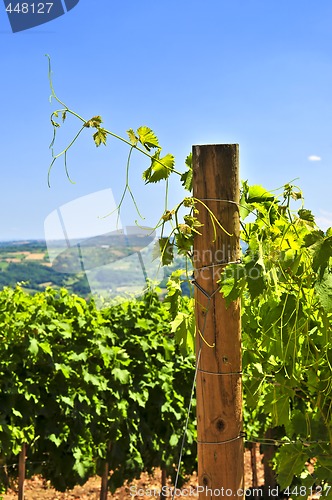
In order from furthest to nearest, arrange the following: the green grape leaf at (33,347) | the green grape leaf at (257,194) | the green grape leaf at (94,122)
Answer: the green grape leaf at (33,347)
the green grape leaf at (257,194)
the green grape leaf at (94,122)

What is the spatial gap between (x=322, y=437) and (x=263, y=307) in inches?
24.7

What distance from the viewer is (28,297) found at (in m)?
5.81

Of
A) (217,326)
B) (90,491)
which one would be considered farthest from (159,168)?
(90,491)

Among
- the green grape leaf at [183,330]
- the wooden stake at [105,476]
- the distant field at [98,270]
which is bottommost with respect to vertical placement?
the wooden stake at [105,476]

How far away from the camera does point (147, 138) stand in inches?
110

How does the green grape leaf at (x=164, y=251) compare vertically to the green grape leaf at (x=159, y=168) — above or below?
below

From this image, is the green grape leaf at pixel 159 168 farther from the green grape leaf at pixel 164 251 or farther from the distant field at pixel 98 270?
the distant field at pixel 98 270

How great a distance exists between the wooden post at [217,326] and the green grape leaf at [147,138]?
0.17 metres

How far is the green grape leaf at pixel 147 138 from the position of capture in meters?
2.76

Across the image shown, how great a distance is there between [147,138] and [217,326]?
2.71ft

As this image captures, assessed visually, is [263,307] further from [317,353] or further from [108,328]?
[108,328]

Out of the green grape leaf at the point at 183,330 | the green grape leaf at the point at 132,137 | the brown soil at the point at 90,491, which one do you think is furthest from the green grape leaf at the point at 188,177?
the brown soil at the point at 90,491

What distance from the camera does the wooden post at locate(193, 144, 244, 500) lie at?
2.79 m

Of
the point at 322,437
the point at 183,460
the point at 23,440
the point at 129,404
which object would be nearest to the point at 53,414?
the point at 23,440
